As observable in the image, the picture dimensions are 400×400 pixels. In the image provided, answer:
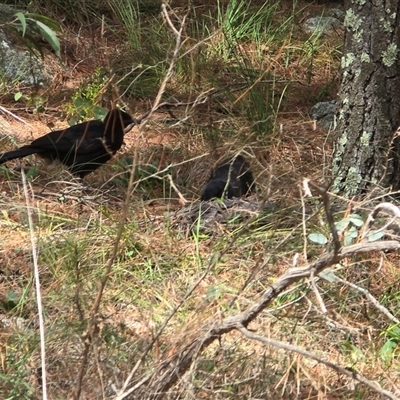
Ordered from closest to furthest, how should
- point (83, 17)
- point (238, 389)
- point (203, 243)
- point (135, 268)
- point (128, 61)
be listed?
point (238, 389) < point (135, 268) < point (203, 243) < point (128, 61) < point (83, 17)

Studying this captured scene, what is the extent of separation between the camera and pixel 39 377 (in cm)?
326

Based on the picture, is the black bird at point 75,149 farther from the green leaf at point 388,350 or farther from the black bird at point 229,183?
the green leaf at point 388,350

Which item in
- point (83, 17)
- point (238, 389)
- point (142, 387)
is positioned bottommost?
point (83, 17)

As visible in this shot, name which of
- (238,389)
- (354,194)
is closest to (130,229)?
(354,194)

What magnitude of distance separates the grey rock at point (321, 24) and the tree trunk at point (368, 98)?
3.22 meters

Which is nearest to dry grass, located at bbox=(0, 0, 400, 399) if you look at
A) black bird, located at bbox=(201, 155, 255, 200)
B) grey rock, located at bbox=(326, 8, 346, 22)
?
black bird, located at bbox=(201, 155, 255, 200)

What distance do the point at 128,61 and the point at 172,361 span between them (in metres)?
5.05

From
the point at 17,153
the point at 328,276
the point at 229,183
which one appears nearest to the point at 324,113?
the point at 229,183

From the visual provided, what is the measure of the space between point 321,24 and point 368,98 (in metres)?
3.74

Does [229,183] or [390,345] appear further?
[229,183]

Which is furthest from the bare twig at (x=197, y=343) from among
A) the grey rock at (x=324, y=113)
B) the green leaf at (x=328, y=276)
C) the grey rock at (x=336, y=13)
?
the grey rock at (x=336, y=13)

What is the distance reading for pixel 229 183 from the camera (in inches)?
212

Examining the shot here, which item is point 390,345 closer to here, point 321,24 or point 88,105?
point 88,105

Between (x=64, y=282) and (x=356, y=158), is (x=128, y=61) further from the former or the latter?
(x=64, y=282)
